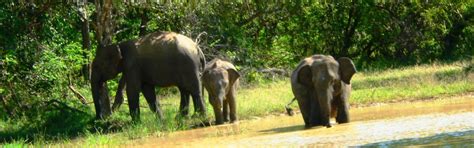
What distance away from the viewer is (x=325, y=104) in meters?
15.5

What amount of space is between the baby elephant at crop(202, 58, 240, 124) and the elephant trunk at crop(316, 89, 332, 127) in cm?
288

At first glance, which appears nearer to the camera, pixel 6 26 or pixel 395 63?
pixel 6 26

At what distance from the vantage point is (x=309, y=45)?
140ft

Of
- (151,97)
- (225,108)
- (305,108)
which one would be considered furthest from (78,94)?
(305,108)

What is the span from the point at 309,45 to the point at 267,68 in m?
12.6

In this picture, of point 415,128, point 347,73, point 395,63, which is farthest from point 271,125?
point 395,63

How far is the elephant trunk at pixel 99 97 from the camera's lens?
65.2 ft

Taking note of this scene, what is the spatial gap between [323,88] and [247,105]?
5.68 metres

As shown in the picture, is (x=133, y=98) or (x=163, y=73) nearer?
(x=133, y=98)

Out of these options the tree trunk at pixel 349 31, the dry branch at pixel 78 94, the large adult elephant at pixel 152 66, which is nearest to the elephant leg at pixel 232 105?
the large adult elephant at pixel 152 66

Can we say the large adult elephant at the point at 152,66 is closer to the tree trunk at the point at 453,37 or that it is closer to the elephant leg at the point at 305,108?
the elephant leg at the point at 305,108

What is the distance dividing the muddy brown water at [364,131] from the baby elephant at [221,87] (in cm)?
41

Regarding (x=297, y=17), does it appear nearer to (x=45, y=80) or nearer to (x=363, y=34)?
(x=363, y=34)

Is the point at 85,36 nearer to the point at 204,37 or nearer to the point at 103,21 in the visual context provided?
the point at 103,21
